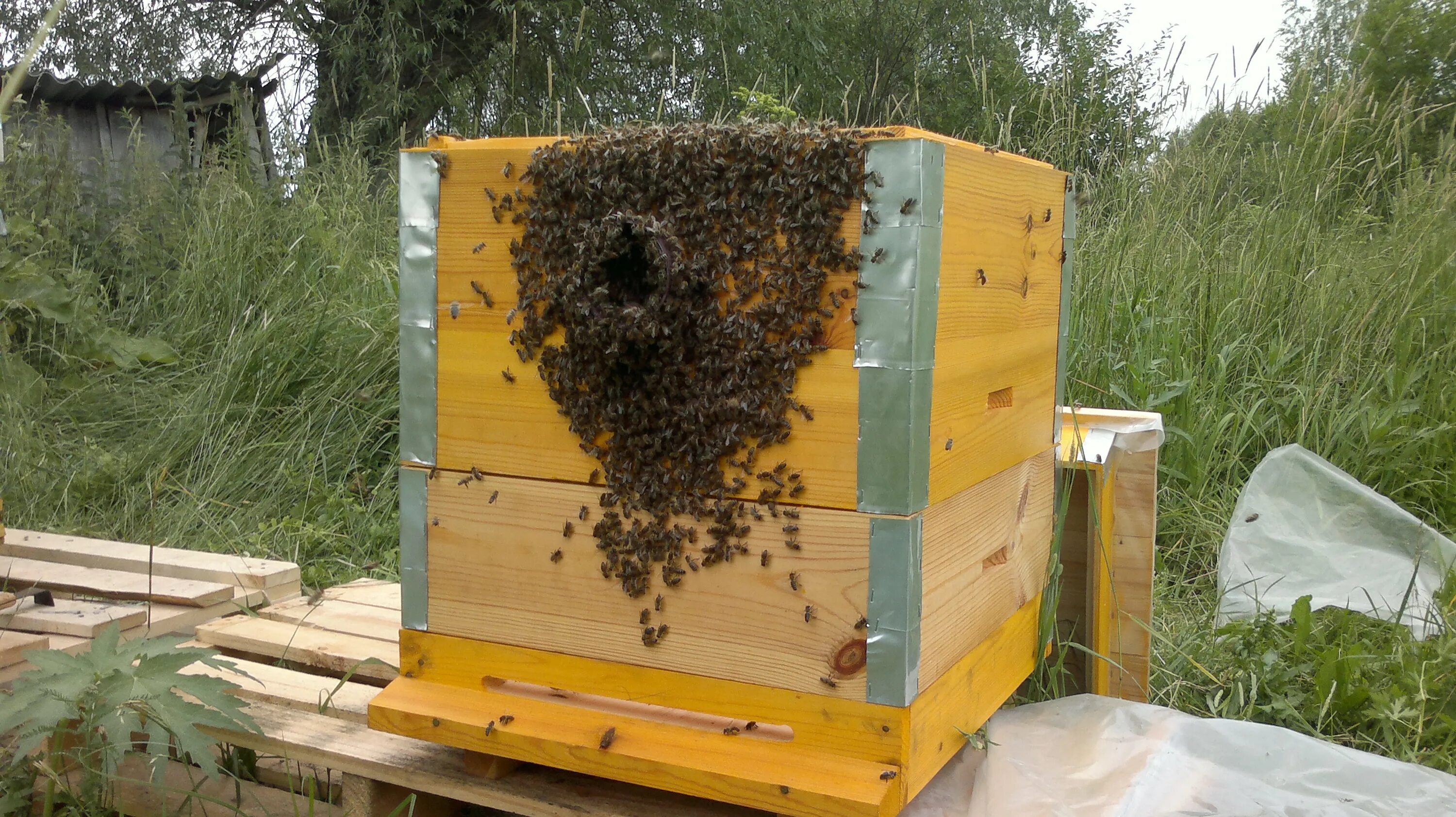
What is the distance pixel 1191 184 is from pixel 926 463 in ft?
11.8

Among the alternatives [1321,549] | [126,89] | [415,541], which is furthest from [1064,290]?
[126,89]

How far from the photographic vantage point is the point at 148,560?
2.84 metres

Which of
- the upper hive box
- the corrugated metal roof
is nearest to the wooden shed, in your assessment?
the corrugated metal roof

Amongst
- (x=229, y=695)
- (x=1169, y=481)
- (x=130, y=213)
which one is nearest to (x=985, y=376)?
(x=229, y=695)

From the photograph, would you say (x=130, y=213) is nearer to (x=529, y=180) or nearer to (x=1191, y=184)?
(x=529, y=180)

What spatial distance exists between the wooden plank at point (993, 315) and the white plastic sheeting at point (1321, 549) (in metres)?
1.20

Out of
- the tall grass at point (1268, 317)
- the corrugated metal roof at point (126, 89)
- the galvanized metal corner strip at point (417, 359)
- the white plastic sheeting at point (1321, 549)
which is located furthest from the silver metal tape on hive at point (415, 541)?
the corrugated metal roof at point (126, 89)

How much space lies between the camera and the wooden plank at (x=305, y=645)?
2.20 metres

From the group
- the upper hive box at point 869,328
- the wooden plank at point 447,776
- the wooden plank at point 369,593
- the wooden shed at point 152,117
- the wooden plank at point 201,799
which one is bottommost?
the wooden plank at point 201,799

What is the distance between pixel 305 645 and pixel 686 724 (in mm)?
1085

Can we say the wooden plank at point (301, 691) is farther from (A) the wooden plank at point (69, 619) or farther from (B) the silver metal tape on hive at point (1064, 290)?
(B) the silver metal tape on hive at point (1064, 290)

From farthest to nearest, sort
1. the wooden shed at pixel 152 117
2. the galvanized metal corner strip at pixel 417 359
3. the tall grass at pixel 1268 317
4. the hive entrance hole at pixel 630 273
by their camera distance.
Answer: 1. the wooden shed at pixel 152 117
2. the tall grass at pixel 1268 317
3. the galvanized metal corner strip at pixel 417 359
4. the hive entrance hole at pixel 630 273

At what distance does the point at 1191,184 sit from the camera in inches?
175

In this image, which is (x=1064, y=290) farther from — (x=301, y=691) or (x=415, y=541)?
(x=301, y=691)
